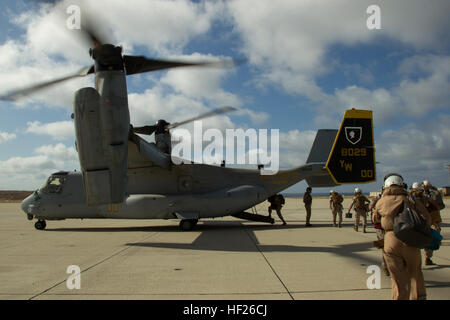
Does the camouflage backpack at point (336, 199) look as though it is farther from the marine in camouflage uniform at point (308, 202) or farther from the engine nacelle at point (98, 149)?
the engine nacelle at point (98, 149)

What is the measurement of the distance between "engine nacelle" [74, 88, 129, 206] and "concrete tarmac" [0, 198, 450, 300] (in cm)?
153

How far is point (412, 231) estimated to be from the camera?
11.1ft

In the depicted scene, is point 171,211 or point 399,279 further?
point 171,211

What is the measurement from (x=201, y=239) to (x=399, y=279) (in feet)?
25.0

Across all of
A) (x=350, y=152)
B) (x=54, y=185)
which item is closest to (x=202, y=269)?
(x=350, y=152)

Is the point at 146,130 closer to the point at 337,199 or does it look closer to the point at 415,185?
the point at 337,199

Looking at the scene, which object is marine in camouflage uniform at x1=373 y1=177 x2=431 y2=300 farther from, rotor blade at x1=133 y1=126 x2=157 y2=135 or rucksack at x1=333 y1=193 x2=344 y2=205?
rotor blade at x1=133 y1=126 x2=157 y2=135

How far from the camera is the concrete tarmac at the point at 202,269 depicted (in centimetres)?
479

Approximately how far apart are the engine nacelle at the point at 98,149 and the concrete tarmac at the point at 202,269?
1.53 m

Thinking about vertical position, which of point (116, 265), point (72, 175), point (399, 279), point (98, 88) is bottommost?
point (116, 265)

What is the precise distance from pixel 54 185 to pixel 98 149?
645cm
